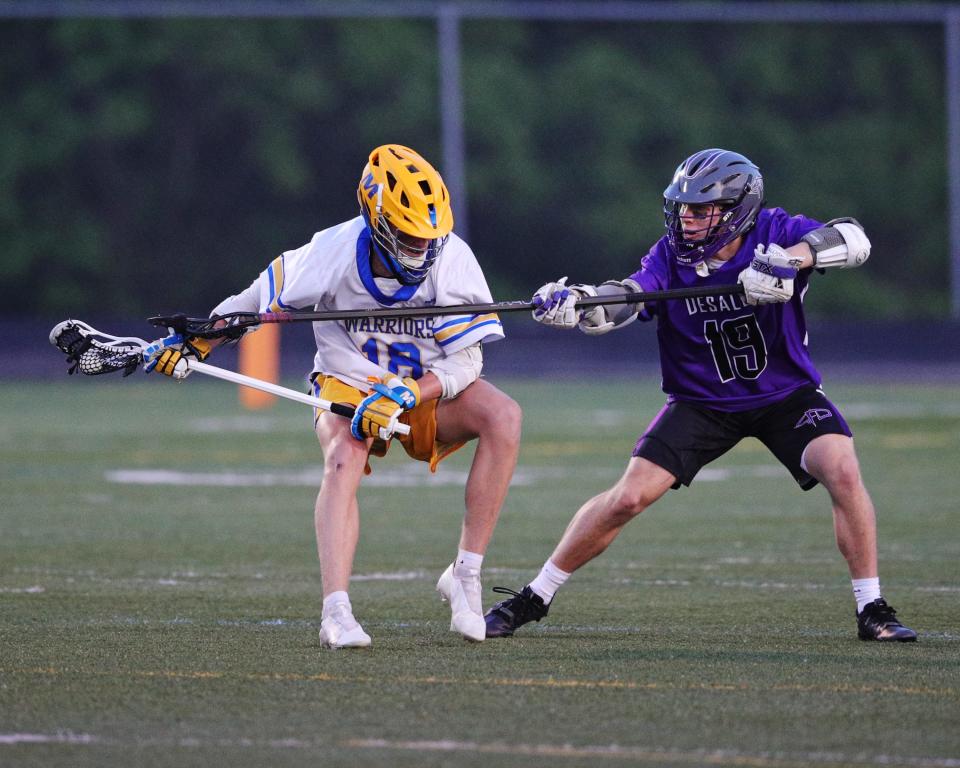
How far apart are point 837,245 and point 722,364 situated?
2.12 ft

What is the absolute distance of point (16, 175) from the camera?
37656 millimetres

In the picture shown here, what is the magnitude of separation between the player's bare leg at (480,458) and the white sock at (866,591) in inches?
54.8

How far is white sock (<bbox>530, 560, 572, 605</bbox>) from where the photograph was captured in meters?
7.36

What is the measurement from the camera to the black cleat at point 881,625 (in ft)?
22.7

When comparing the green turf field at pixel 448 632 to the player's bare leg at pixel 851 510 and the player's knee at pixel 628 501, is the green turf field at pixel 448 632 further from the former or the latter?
the player's knee at pixel 628 501

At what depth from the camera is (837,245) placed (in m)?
7.22

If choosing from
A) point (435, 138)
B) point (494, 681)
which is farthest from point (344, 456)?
point (435, 138)

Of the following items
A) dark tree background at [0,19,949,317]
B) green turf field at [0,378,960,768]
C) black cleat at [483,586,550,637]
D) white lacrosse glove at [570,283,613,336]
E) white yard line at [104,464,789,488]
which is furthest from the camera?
dark tree background at [0,19,949,317]

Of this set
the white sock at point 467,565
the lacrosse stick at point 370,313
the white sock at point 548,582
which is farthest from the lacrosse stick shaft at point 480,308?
the white sock at point 548,582

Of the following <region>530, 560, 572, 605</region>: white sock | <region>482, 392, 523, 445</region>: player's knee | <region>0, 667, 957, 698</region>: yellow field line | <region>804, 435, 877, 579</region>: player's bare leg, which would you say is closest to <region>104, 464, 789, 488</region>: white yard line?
<region>530, 560, 572, 605</region>: white sock

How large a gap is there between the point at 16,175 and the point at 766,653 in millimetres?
33108

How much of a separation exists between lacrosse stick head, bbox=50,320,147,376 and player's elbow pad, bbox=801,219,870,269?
8.55 feet

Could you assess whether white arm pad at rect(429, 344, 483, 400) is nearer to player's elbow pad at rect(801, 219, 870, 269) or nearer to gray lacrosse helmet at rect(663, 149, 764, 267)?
gray lacrosse helmet at rect(663, 149, 764, 267)

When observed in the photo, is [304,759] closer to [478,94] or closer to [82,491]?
[82,491]
